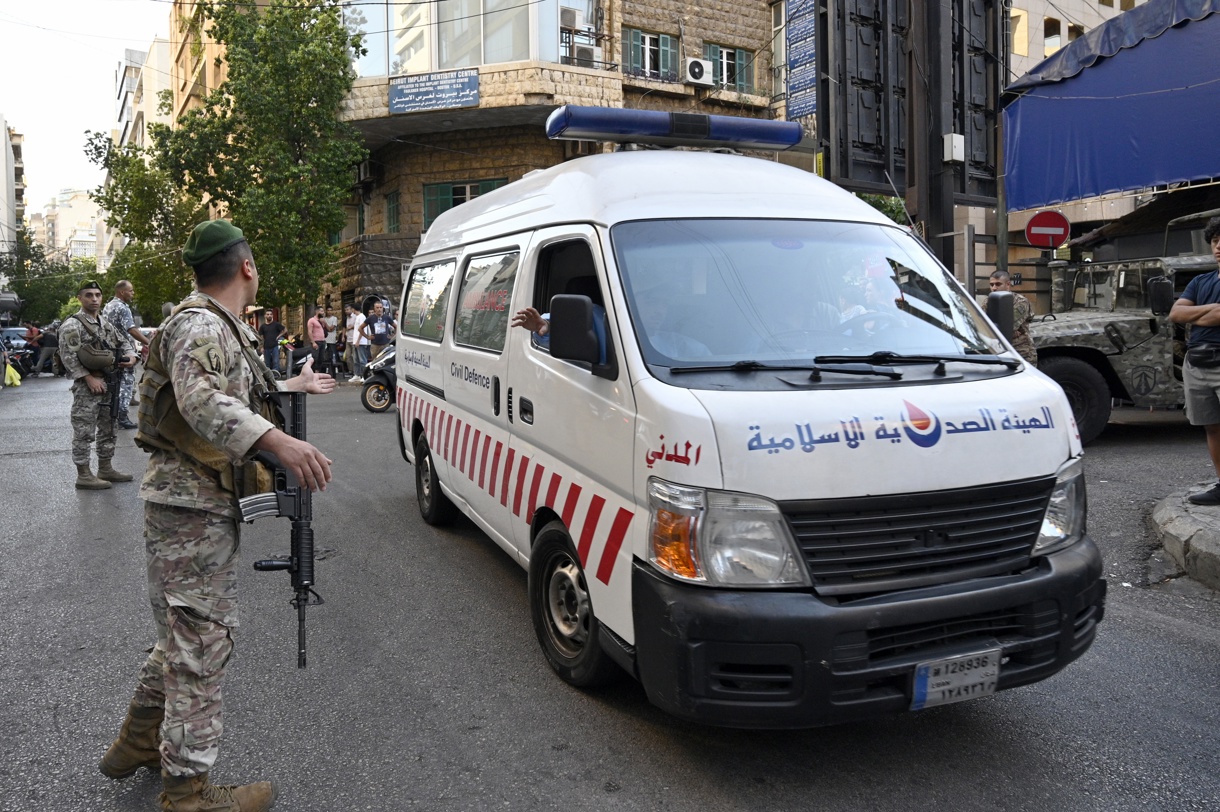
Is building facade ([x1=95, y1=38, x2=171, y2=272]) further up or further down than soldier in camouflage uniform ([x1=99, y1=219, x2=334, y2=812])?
further up

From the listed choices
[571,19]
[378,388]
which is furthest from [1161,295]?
[571,19]

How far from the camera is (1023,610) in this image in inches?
123

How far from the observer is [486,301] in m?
5.14

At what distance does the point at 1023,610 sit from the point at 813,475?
2.87 feet

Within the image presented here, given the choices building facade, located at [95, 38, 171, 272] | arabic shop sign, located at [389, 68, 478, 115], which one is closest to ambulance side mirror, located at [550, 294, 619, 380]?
arabic shop sign, located at [389, 68, 478, 115]

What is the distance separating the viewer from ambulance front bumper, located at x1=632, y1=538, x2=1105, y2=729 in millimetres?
2859

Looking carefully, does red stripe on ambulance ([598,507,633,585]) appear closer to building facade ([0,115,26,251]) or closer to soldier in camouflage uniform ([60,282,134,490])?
soldier in camouflage uniform ([60,282,134,490])

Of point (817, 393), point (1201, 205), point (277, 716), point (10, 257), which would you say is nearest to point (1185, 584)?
point (817, 393)

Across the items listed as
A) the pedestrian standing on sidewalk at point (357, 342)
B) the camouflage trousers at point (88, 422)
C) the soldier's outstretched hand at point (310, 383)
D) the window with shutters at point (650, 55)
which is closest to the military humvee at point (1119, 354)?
the soldier's outstretched hand at point (310, 383)

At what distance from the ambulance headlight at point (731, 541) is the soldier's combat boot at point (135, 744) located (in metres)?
1.73

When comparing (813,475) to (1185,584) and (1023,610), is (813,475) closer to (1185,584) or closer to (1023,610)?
(1023,610)

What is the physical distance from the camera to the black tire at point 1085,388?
930cm

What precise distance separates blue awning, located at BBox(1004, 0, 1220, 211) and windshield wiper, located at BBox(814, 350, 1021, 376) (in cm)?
1157

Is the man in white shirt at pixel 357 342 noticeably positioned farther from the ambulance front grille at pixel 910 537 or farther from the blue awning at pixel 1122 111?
the ambulance front grille at pixel 910 537
